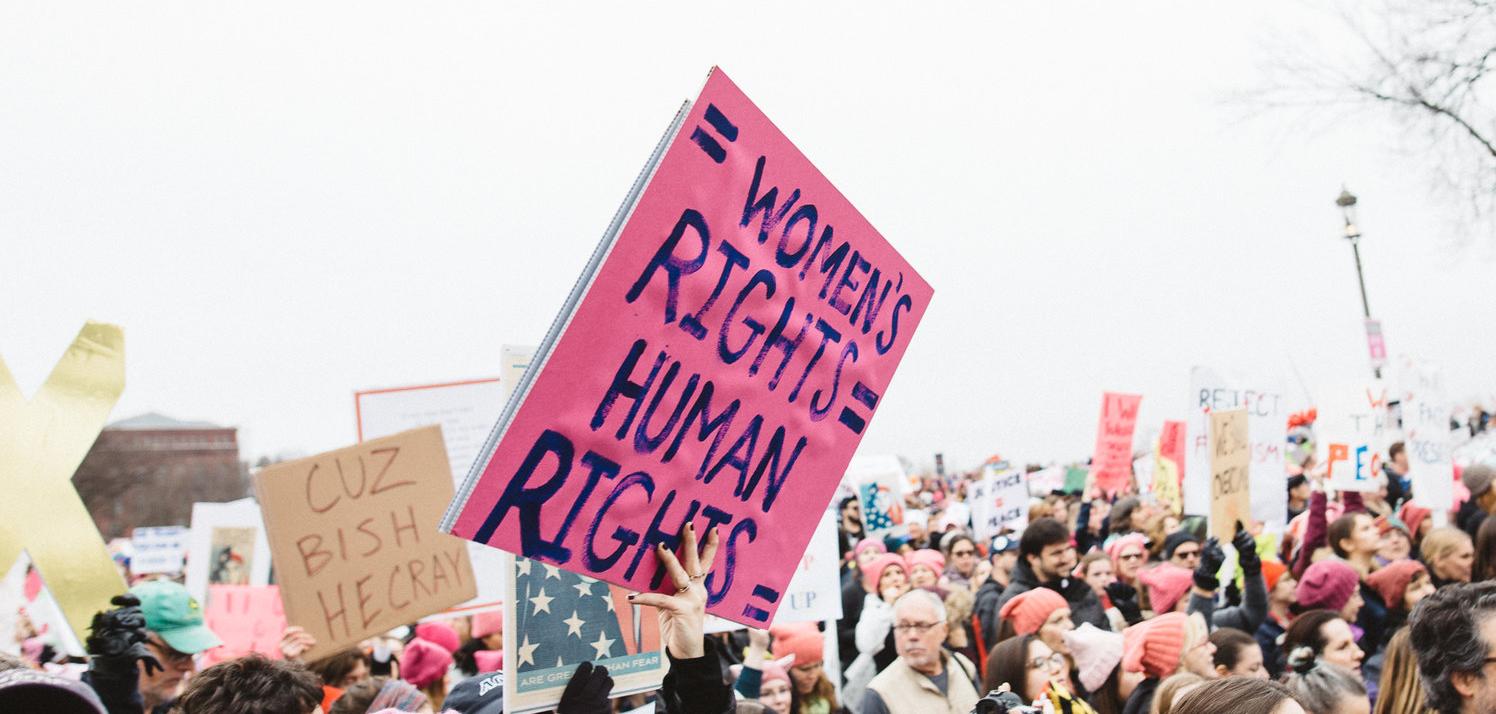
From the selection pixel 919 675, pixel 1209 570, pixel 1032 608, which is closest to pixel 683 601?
pixel 919 675

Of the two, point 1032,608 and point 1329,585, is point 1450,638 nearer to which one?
point 1032,608

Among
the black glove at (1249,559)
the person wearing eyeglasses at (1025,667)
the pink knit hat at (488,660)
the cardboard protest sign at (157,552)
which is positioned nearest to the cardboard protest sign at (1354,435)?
the black glove at (1249,559)

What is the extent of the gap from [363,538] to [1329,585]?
472cm

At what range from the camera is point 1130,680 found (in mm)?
4480

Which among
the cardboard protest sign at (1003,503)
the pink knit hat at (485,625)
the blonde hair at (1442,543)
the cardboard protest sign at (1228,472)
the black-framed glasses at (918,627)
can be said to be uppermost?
the cardboard protest sign at (1003,503)

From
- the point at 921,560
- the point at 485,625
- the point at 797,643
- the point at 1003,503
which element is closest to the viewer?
the point at 797,643

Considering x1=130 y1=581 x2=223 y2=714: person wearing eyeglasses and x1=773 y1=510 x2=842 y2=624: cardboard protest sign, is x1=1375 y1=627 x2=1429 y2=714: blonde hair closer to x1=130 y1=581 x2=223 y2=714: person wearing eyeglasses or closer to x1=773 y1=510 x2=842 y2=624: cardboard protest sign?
x1=773 y1=510 x2=842 y2=624: cardboard protest sign

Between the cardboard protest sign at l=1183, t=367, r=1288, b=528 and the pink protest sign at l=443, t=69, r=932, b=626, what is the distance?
214 inches

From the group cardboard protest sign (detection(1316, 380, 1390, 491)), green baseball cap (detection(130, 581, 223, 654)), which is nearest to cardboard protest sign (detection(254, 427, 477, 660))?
green baseball cap (detection(130, 581, 223, 654))

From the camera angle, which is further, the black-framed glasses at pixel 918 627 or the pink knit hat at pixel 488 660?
the pink knit hat at pixel 488 660

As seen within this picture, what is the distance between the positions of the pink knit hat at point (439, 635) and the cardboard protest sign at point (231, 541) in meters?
3.38

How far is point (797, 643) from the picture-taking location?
547cm

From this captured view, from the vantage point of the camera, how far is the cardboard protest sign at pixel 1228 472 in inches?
251

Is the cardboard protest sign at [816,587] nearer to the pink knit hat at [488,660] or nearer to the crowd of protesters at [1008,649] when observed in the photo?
the crowd of protesters at [1008,649]
